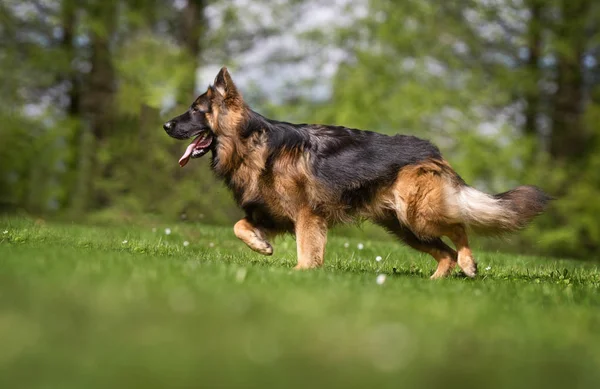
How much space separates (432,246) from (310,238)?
1.55 metres

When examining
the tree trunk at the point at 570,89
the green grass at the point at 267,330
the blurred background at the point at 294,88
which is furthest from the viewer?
the blurred background at the point at 294,88

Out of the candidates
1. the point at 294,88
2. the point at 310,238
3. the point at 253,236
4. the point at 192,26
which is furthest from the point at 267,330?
the point at 192,26

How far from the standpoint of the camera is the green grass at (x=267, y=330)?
2.90 m

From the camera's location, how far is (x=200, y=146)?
779cm

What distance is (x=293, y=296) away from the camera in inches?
172

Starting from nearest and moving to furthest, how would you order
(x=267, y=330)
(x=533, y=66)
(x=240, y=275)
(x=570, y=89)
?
(x=267, y=330)
(x=240, y=275)
(x=570, y=89)
(x=533, y=66)

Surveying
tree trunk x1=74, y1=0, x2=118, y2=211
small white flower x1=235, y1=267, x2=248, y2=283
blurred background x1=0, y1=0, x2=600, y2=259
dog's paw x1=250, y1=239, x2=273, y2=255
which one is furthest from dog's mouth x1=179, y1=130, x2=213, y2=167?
tree trunk x1=74, y1=0, x2=118, y2=211

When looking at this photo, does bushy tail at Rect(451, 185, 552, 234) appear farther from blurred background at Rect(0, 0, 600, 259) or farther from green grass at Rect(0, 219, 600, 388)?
blurred background at Rect(0, 0, 600, 259)

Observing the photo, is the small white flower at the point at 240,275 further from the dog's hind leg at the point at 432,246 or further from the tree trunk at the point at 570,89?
the tree trunk at the point at 570,89

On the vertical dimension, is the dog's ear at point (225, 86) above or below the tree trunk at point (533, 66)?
below

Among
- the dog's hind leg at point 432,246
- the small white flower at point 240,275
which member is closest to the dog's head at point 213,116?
the dog's hind leg at point 432,246

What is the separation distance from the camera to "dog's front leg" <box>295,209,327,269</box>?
7207 millimetres

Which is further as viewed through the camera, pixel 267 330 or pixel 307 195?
pixel 307 195

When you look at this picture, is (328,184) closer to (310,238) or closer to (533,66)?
(310,238)
